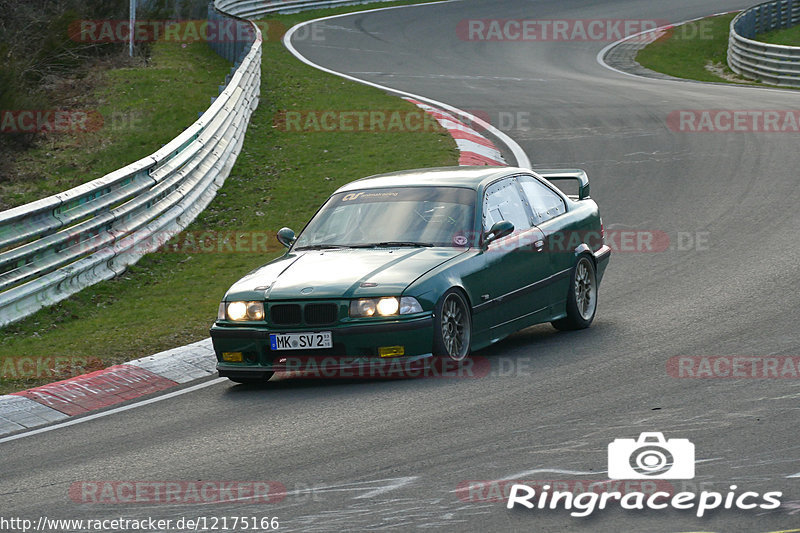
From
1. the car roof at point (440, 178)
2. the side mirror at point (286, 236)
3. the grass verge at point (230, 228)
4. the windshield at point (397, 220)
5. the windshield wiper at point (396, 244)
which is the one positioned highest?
the car roof at point (440, 178)

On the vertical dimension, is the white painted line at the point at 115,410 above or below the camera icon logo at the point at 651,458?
below

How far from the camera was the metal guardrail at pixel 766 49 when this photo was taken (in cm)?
2909

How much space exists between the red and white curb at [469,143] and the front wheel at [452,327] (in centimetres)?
865

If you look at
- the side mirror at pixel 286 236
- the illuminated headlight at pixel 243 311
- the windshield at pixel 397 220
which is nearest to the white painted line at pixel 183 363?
the illuminated headlight at pixel 243 311

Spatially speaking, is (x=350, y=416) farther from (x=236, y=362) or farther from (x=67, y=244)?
(x=67, y=244)

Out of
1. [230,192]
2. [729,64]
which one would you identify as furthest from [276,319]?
[729,64]

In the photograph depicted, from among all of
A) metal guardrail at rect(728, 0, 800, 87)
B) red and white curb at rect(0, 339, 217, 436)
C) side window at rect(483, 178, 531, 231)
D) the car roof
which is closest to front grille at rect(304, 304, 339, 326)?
red and white curb at rect(0, 339, 217, 436)

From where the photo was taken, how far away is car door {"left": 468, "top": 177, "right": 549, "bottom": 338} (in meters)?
9.29

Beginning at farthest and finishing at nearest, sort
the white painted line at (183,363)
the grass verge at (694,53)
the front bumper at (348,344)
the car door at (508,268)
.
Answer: the grass verge at (694,53) → the white painted line at (183,363) → the car door at (508,268) → the front bumper at (348,344)

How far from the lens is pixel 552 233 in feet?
34.1

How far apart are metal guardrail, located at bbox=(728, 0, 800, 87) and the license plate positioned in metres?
22.8

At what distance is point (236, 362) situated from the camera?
887cm

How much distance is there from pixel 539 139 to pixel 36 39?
1059 centimetres

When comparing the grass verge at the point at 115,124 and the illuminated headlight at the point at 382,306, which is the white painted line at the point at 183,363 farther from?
the grass verge at the point at 115,124
